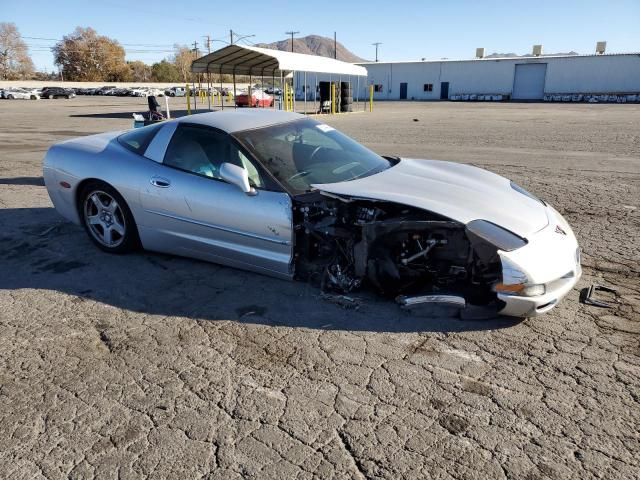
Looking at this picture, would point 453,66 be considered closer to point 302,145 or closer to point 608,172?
point 608,172

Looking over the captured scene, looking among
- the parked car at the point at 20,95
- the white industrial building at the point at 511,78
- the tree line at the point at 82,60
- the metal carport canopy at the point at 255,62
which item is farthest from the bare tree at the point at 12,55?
the metal carport canopy at the point at 255,62

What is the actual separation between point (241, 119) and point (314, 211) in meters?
1.34

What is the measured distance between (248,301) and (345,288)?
29.3 inches

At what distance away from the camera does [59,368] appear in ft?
9.56

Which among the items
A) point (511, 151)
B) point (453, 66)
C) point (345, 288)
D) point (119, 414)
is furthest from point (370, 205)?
point (453, 66)

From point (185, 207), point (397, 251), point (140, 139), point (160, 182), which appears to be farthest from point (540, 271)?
point (140, 139)

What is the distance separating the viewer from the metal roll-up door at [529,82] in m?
57.9

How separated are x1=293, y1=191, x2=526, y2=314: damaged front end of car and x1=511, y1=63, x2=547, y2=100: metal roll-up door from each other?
6243 centimetres

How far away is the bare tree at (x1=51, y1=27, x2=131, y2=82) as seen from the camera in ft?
343

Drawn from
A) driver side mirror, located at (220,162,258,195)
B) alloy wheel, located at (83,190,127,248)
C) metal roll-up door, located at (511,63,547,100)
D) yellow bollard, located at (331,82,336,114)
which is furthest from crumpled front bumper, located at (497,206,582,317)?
metal roll-up door, located at (511,63,547,100)

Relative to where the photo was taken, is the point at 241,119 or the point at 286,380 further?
the point at 241,119

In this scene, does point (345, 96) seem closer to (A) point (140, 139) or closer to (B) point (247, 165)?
(A) point (140, 139)

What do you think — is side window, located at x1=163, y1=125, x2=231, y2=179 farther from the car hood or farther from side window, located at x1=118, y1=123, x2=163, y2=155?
the car hood

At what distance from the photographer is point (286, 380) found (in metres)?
2.77
